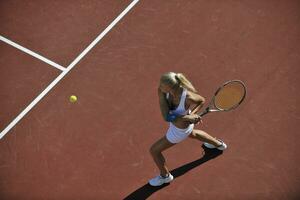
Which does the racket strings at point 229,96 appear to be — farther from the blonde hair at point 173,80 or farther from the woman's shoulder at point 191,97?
the blonde hair at point 173,80

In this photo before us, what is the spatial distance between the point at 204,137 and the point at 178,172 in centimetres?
73

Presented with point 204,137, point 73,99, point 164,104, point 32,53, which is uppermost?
point 32,53

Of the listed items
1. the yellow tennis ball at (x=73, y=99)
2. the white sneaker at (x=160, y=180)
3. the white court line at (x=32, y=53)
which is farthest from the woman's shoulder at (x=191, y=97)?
the white court line at (x=32, y=53)

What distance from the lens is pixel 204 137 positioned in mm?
6277

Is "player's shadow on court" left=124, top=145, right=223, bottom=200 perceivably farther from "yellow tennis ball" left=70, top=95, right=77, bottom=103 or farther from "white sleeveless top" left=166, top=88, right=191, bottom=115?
"yellow tennis ball" left=70, top=95, right=77, bottom=103

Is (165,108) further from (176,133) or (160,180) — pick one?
(160,180)

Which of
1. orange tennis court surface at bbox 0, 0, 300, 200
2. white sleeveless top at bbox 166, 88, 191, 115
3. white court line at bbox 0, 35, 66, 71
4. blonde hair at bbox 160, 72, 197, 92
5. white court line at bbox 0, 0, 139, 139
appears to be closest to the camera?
blonde hair at bbox 160, 72, 197, 92

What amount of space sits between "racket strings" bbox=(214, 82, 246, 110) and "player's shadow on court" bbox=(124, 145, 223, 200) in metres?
1.00

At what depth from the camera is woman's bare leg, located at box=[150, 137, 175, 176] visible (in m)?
5.96

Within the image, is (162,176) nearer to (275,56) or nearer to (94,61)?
(94,61)

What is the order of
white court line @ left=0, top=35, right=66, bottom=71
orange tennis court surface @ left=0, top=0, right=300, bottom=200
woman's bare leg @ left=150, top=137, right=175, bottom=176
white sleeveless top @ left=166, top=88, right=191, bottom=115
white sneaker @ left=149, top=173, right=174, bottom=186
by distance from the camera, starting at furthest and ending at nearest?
white court line @ left=0, top=35, right=66, bottom=71 < orange tennis court surface @ left=0, top=0, right=300, bottom=200 < white sneaker @ left=149, top=173, right=174, bottom=186 < woman's bare leg @ left=150, top=137, right=175, bottom=176 < white sleeveless top @ left=166, top=88, right=191, bottom=115

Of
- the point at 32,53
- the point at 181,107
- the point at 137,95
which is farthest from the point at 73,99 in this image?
the point at 181,107

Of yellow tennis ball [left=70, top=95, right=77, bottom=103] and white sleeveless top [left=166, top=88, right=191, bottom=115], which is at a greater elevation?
yellow tennis ball [left=70, top=95, right=77, bottom=103]

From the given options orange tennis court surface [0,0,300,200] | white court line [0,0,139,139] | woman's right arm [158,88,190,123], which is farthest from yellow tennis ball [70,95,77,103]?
woman's right arm [158,88,190,123]
